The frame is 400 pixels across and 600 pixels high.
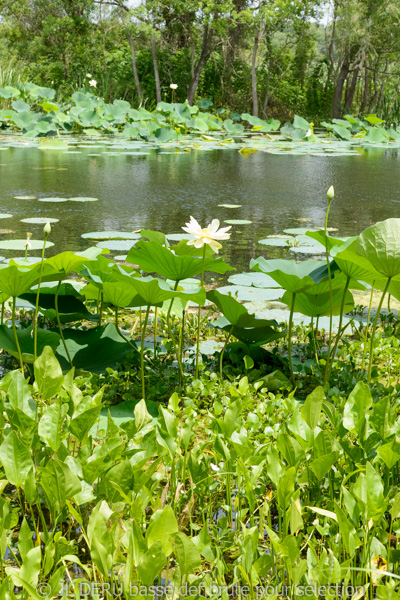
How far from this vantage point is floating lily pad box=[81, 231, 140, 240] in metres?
3.18

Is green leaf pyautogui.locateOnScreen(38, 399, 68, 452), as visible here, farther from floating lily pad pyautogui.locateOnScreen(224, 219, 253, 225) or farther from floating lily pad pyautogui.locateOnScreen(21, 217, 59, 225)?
floating lily pad pyautogui.locateOnScreen(224, 219, 253, 225)

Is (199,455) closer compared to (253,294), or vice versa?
(199,455)

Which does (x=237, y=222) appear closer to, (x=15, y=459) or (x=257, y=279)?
(x=257, y=279)

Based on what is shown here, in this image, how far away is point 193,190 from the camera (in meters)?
5.16

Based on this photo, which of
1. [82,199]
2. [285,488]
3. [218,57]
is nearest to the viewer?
[285,488]

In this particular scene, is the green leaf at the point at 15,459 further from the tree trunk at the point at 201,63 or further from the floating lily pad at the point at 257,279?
the tree trunk at the point at 201,63

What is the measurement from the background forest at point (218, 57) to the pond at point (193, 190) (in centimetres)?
562

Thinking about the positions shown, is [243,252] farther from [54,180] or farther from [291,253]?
[54,180]

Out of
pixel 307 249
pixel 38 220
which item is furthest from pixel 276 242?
pixel 38 220

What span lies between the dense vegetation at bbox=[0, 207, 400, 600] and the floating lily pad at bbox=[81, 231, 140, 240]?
4.25ft

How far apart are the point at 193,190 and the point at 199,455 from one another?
13.4 ft

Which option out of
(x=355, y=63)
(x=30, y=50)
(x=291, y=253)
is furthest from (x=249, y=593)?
(x=30, y=50)

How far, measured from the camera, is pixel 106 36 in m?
14.4

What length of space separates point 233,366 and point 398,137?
10.1 meters
